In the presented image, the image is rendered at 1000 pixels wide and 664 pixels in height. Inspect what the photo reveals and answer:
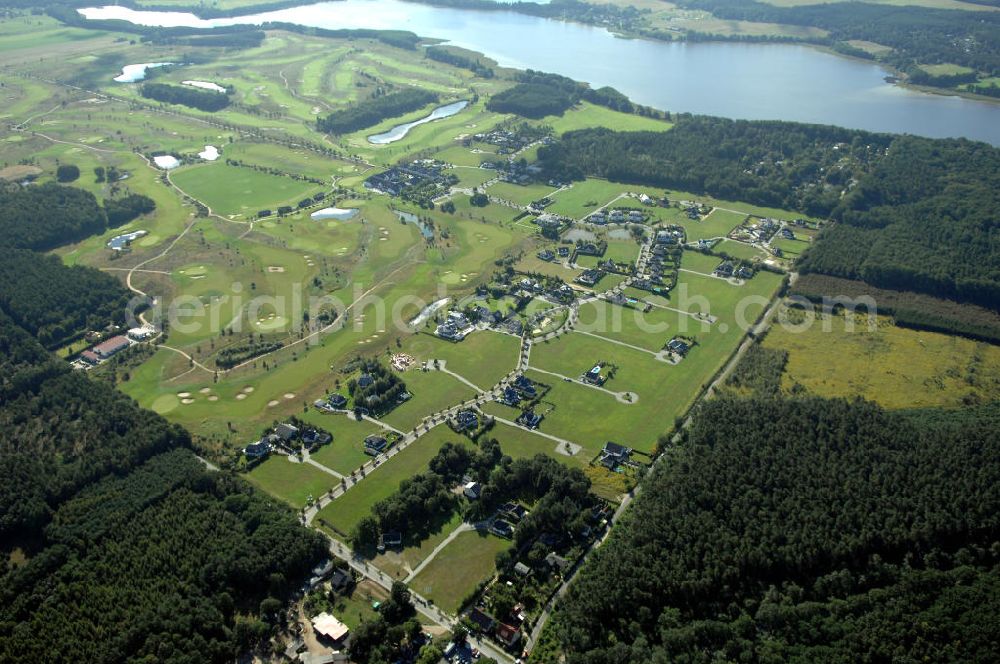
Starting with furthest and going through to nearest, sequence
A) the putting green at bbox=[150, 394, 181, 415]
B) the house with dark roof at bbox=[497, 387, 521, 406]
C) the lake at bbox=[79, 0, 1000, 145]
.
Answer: the lake at bbox=[79, 0, 1000, 145]
the house with dark roof at bbox=[497, 387, 521, 406]
the putting green at bbox=[150, 394, 181, 415]

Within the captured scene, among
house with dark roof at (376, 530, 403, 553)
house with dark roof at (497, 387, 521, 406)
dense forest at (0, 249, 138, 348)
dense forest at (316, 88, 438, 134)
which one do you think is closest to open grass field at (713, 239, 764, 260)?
house with dark roof at (497, 387, 521, 406)

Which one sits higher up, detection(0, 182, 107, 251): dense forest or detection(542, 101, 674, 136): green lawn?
detection(542, 101, 674, 136): green lawn

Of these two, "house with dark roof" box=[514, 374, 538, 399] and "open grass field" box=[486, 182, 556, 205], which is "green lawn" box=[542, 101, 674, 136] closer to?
"open grass field" box=[486, 182, 556, 205]

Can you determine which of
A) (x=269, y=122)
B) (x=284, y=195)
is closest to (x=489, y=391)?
(x=284, y=195)

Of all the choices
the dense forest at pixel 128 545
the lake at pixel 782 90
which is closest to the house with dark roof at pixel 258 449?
the dense forest at pixel 128 545

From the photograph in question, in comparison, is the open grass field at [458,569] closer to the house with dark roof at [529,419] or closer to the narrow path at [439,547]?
the narrow path at [439,547]

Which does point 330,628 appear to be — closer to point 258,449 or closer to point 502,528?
point 502,528

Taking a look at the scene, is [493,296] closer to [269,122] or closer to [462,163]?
[462,163]
